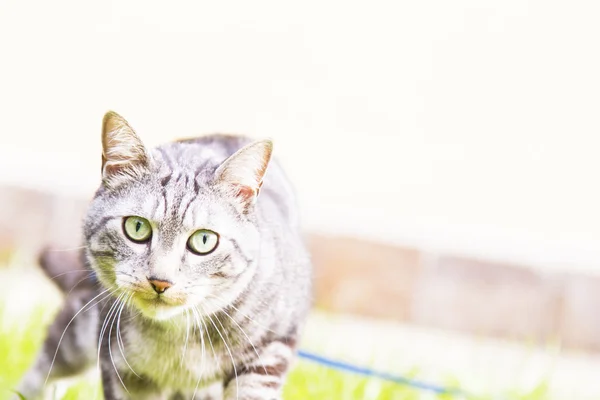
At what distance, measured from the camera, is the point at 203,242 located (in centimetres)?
142

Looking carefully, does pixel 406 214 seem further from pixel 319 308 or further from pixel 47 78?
pixel 47 78

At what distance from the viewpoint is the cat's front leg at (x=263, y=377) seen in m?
1.48

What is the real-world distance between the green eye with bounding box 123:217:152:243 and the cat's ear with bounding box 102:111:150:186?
94 mm

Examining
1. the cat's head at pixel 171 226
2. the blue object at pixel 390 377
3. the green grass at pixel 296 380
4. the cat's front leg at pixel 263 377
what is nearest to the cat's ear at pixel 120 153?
the cat's head at pixel 171 226

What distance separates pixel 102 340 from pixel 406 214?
2.20 meters

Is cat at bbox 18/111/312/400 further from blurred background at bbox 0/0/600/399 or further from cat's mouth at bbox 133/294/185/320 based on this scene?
blurred background at bbox 0/0/600/399

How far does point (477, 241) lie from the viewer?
3.32 meters

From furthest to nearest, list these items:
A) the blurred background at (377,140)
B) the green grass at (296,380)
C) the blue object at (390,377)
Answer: the blurred background at (377,140) → the blue object at (390,377) → the green grass at (296,380)

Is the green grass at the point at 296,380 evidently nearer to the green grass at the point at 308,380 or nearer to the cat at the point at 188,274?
the green grass at the point at 308,380

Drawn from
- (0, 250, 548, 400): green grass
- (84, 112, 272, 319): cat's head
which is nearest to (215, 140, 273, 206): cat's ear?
(84, 112, 272, 319): cat's head

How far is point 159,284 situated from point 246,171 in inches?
10.3

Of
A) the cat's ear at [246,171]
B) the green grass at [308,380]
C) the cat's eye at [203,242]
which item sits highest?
the cat's ear at [246,171]

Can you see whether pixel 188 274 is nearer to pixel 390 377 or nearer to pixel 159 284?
pixel 159 284

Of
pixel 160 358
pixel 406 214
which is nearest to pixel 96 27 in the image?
pixel 406 214
